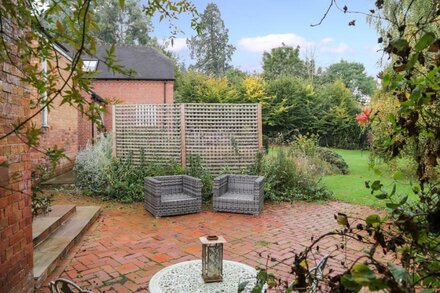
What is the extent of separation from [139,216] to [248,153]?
3142 millimetres

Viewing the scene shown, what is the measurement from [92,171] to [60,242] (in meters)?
3.53

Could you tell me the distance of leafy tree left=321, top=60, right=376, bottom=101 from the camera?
132ft

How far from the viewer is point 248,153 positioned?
823 cm

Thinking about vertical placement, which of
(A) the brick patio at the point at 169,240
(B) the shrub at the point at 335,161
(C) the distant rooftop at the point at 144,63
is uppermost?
(C) the distant rooftop at the point at 144,63

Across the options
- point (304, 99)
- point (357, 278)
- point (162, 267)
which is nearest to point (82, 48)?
point (357, 278)

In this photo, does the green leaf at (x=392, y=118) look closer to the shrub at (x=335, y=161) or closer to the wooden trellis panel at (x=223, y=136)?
the wooden trellis panel at (x=223, y=136)

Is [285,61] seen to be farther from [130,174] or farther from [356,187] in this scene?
[130,174]

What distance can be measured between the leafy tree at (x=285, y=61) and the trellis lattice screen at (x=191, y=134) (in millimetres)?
27400

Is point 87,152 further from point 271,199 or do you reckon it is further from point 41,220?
point 271,199

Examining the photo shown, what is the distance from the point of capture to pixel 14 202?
280 cm

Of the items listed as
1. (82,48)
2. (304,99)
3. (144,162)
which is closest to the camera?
(82,48)

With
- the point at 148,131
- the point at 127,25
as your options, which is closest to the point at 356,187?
the point at 148,131

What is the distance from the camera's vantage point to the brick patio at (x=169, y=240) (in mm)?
3712

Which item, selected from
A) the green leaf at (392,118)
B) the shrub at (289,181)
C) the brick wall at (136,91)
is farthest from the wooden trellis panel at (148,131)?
the brick wall at (136,91)
